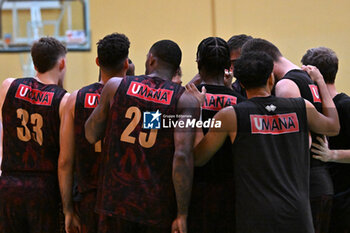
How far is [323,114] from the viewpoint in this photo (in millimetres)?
3379

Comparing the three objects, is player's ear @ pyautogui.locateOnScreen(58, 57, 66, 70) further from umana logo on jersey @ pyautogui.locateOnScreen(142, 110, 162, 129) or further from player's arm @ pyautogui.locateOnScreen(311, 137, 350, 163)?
player's arm @ pyautogui.locateOnScreen(311, 137, 350, 163)

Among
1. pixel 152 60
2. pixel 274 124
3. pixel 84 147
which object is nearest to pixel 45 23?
pixel 84 147

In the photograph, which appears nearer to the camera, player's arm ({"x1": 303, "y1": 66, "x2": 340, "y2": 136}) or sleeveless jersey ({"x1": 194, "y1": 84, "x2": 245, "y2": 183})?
player's arm ({"x1": 303, "y1": 66, "x2": 340, "y2": 136})

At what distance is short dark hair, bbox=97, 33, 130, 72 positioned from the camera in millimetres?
3418

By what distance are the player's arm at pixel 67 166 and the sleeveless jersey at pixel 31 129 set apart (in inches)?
6.3

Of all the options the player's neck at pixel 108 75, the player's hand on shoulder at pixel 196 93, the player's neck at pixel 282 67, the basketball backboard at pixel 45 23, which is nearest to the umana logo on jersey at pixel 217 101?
the player's hand on shoulder at pixel 196 93

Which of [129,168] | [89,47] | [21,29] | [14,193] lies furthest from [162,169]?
[21,29]

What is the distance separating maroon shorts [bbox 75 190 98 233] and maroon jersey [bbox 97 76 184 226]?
324 millimetres

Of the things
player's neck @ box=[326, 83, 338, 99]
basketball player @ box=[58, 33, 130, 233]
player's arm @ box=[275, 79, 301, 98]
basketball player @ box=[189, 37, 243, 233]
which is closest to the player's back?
basketball player @ box=[189, 37, 243, 233]

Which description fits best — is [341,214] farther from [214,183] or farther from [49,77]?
[49,77]

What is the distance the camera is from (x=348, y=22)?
8.98 meters

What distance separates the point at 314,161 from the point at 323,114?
1.19ft

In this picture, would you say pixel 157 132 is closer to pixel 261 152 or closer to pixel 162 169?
pixel 162 169

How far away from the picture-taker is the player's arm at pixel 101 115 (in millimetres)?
3146
